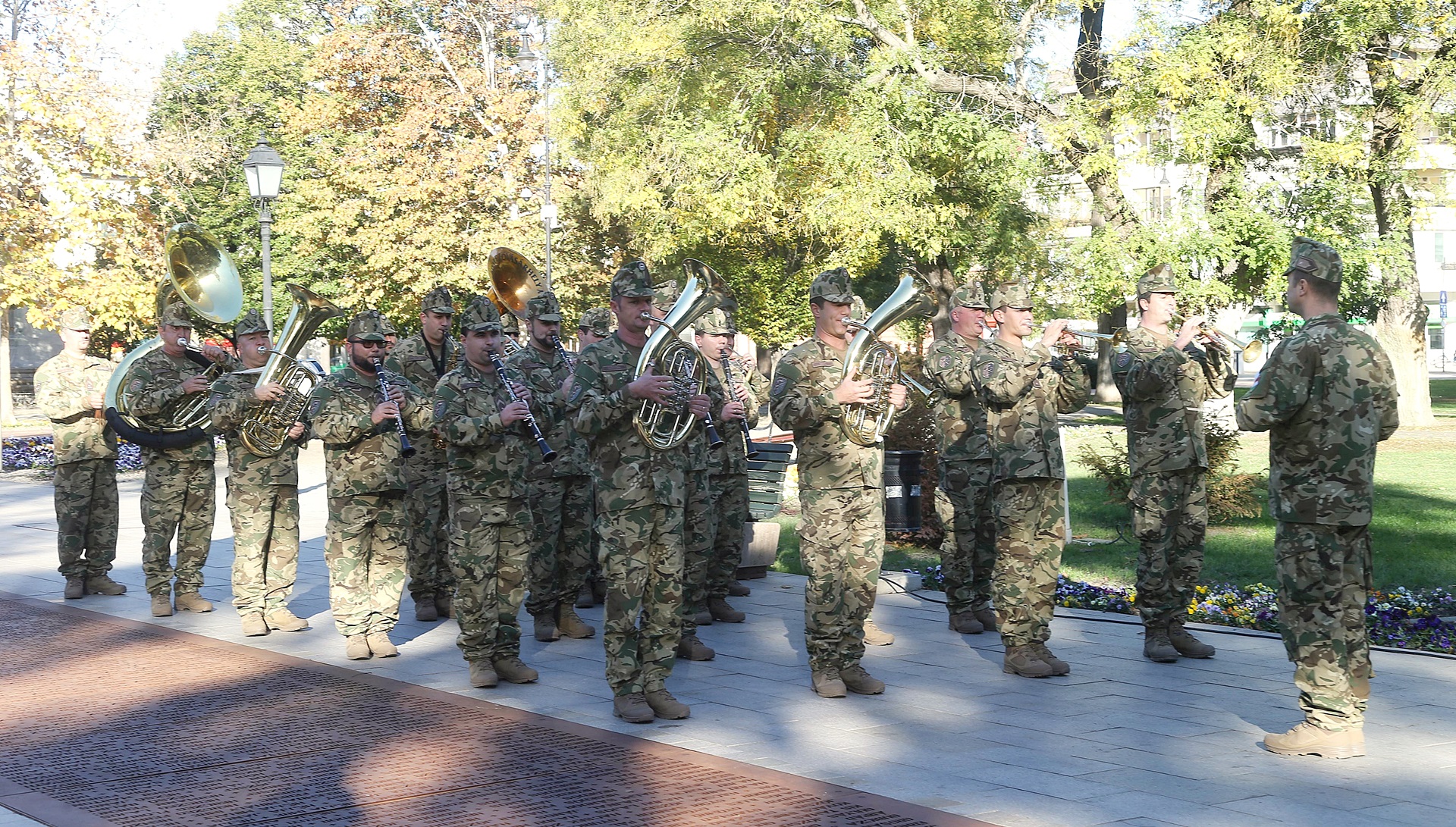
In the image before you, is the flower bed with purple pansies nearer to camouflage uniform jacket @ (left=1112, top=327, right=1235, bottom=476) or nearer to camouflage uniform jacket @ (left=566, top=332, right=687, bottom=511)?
camouflage uniform jacket @ (left=1112, top=327, right=1235, bottom=476)

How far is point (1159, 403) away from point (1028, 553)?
52.9 inches

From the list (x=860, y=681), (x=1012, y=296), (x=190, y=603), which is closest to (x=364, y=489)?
(x=190, y=603)

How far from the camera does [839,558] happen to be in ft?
25.7

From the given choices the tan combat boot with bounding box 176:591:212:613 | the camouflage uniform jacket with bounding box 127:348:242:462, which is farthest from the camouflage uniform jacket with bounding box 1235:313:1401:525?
the tan combat boot with bounding box 176:591:212:613

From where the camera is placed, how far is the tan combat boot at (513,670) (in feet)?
27.7

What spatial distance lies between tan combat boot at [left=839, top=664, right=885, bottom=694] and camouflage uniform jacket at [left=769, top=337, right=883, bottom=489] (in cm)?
107

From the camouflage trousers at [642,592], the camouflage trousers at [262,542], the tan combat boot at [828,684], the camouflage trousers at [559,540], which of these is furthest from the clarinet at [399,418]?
the tan combat boot at [828,684]

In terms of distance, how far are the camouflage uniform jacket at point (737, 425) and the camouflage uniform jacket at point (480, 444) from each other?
1.69 meters

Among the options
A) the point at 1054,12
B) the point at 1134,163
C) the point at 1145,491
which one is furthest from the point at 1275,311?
the point at 1145,491

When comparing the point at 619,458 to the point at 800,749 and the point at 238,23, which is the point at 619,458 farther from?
the point at 238,23

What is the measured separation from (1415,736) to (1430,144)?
1978 cm

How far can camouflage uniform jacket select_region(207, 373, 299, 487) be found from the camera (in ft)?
32.6

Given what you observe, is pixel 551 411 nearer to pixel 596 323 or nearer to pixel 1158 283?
pixel 596 323

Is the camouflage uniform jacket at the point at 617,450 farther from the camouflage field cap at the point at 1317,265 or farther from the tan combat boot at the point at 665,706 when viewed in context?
the camouflage field cap at the point at 1317,265
